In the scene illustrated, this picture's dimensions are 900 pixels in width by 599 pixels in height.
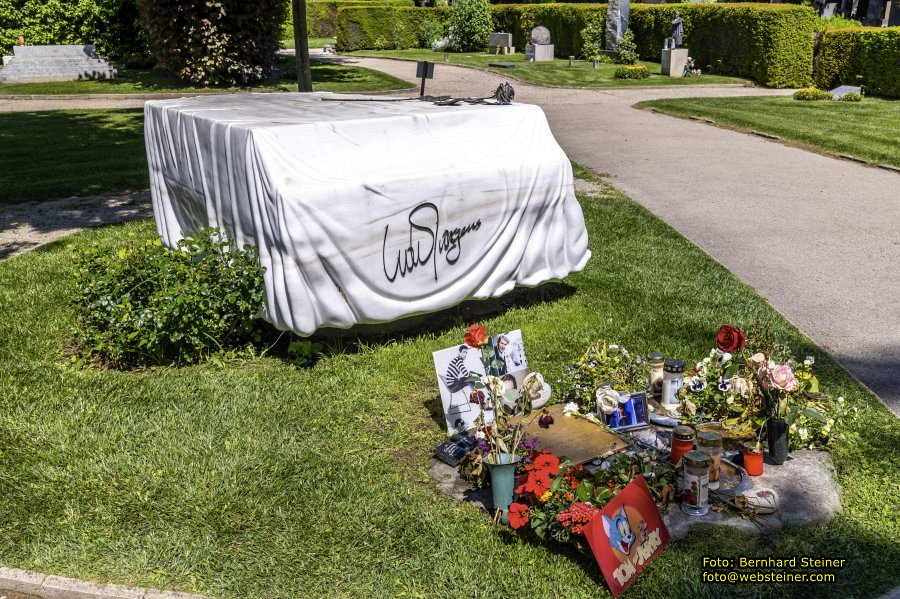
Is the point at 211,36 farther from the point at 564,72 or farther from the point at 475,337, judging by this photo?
the point at 475,337

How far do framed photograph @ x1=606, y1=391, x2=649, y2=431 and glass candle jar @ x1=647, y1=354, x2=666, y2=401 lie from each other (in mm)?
435

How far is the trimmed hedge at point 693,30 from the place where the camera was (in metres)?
22.4

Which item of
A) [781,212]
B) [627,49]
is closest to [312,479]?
[781,212]

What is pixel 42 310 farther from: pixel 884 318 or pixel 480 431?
pixel 884 318

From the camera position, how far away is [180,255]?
20.1 feet

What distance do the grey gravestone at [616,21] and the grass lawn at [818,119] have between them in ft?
33.0

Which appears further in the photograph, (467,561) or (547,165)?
(547,165)

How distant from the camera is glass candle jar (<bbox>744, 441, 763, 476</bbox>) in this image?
4555mm

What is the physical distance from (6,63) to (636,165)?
19.5 meters

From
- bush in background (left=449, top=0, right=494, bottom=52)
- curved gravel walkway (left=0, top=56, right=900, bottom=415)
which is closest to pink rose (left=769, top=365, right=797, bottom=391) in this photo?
curved gravel walkway (left=0, top=56, right=900, bottom=415)

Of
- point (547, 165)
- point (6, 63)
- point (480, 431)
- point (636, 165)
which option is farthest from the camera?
point (6, 63)

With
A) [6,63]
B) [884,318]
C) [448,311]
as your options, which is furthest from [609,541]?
[6,63]

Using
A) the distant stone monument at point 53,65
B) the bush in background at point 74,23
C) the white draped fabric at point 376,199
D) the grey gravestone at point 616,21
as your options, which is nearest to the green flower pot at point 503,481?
the white draped fabric at point 376,199

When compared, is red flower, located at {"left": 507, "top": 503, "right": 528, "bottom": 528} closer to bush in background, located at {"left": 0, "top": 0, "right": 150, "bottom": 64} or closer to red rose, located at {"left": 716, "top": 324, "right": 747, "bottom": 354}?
red rose, located at {"left": 716, "top": 324, "right": 747, "bottom": 354}
